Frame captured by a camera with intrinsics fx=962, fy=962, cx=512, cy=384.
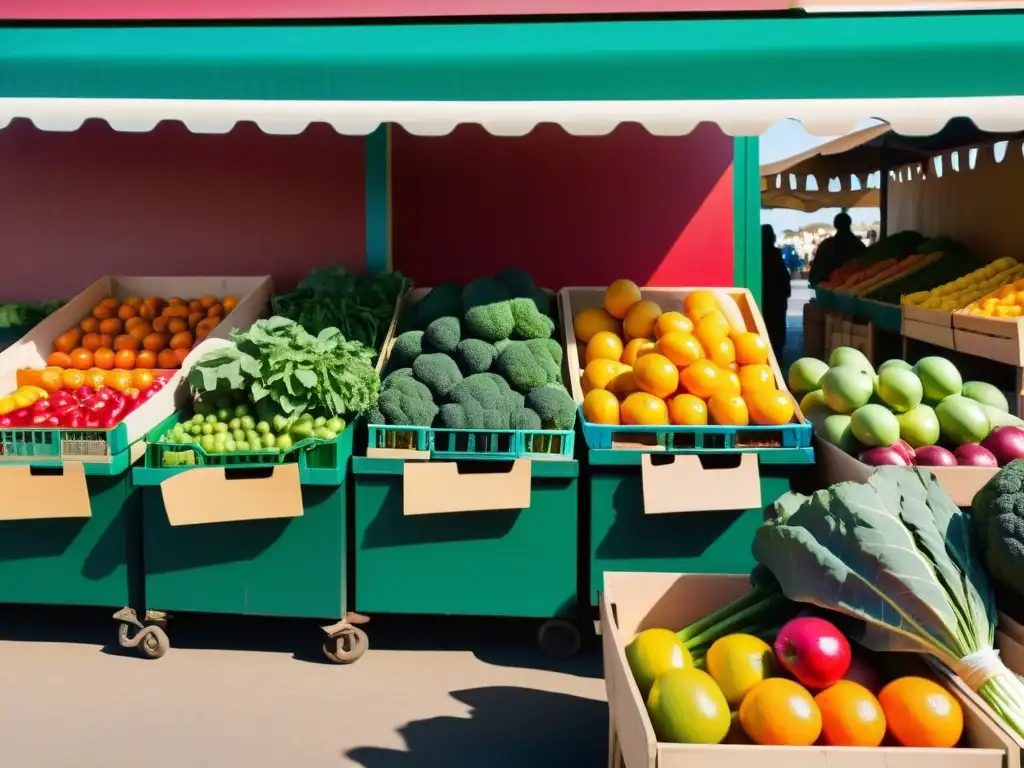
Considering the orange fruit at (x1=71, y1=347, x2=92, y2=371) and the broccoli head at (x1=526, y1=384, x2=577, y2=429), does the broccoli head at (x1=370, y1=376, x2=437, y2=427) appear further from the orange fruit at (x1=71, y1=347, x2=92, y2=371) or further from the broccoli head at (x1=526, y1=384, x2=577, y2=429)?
the orange fruit at (x1=71, y1=347, x2=92, y2=371)

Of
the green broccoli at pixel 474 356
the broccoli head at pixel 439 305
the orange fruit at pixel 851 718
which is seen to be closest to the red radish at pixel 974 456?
the orange fruit at pixel 851 718

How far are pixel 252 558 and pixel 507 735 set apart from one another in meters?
1.30

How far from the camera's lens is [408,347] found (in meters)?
4.54

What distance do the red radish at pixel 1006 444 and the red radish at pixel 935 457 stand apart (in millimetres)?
186

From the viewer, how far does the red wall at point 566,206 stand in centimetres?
607

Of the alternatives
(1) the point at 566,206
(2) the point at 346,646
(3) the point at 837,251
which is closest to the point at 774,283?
(3) the point at 837,251

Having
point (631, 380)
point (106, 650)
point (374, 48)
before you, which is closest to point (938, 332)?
point (631, 380)

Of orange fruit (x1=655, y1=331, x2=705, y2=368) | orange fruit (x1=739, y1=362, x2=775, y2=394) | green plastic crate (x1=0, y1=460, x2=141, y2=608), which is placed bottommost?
green plastic crate (x1=0, y1=460, x2=141, y2=608)

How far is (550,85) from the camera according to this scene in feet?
15.3

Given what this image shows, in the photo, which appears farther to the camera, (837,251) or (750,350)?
(837,251)

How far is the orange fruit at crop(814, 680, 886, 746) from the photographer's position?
223 cm

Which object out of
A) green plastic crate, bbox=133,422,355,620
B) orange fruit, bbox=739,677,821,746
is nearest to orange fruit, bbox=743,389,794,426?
green plastic crate, bbox=133,422,355,620

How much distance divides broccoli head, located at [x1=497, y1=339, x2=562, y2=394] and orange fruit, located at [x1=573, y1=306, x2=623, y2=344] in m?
0.46

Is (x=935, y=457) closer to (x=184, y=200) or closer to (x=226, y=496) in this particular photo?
(x=226, y=496)
